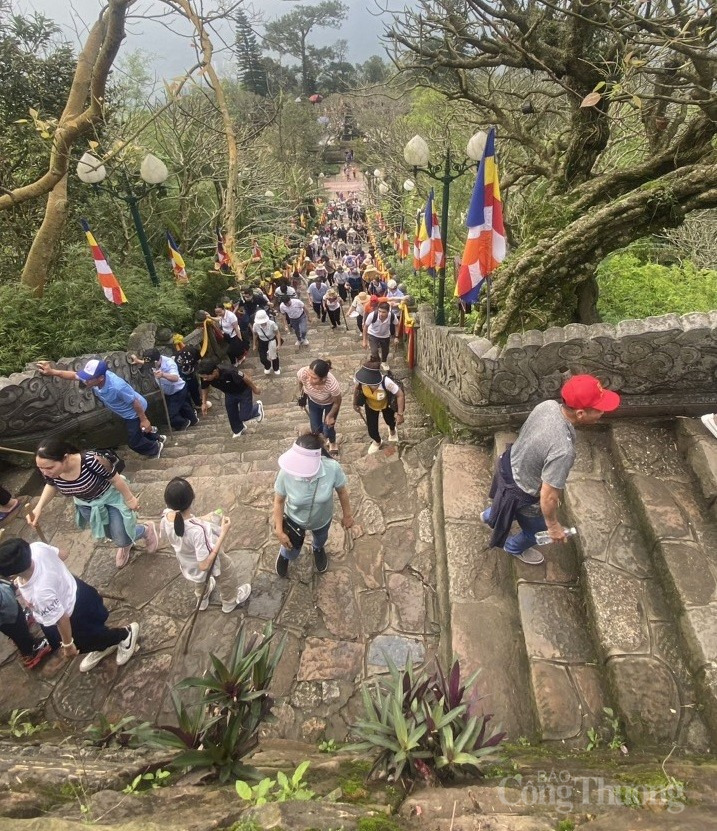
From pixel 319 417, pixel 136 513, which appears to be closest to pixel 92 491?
→ pixel 136 513

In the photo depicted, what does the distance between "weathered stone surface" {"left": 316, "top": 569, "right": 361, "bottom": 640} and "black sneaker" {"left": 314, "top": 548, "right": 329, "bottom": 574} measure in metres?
0.06

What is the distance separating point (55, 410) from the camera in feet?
19.0

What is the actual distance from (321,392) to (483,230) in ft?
7.72

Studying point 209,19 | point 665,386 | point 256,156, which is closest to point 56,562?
point 665,386

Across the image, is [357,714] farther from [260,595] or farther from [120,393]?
[120,393]

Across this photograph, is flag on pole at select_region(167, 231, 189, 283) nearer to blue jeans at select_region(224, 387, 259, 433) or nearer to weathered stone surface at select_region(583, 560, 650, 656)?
blue jeans at select_region(224, 387, 259, 433)

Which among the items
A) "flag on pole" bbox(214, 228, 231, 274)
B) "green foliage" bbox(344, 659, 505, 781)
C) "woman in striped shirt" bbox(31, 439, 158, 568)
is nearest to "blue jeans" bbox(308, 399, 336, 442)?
"woman in striped shirt" bbox(31, 439, 158, 568)

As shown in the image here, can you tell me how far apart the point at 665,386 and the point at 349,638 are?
3.39 m

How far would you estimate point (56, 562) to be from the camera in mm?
2943

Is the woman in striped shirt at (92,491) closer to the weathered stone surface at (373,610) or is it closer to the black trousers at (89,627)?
the black trousers at (89,627)

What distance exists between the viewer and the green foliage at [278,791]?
71.7 inches

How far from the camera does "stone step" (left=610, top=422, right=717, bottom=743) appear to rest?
2527mm

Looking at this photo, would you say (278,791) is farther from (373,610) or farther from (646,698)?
(646,698)

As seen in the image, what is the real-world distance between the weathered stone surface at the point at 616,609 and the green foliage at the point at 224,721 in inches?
77.8
